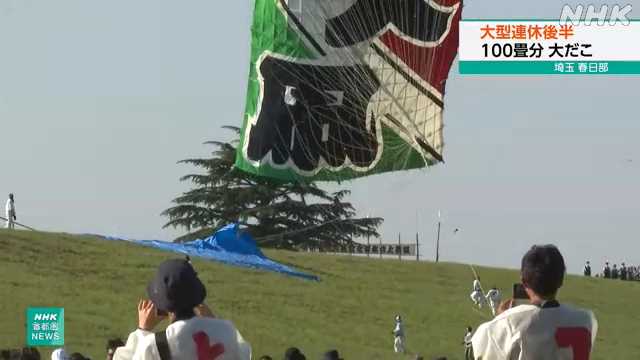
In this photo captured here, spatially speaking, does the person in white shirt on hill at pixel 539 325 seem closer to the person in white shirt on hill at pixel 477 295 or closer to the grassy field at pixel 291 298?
the grassy field at pixel 291 298

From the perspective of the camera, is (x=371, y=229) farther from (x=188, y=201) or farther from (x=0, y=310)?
(x=0, y=310)

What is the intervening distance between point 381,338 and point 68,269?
32.4 feet

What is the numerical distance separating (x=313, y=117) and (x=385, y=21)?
3.45 meters

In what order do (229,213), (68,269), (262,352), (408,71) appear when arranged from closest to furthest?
(262,352), (408,71), (68,269), (229,213)

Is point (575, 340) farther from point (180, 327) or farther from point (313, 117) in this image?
point (313, 117)

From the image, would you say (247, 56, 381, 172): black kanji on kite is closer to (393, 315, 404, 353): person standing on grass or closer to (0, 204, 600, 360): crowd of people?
(393, 315, 404, 353): person standing on grass

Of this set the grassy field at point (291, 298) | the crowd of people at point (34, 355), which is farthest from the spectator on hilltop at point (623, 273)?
the crowd of people at point (34, 355)

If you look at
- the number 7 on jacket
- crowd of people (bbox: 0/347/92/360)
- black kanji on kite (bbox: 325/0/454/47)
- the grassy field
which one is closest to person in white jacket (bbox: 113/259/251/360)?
the number 7 on jacket

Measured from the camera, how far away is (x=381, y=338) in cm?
4156

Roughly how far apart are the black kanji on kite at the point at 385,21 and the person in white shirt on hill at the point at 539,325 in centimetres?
3372

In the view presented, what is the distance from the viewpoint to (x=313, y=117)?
3881cm

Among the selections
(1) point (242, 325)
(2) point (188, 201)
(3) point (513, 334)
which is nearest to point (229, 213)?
(2) point (188, 201)

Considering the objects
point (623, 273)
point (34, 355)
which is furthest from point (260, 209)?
point (34, 355)

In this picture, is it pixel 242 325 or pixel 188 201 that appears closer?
pixel 242 325
